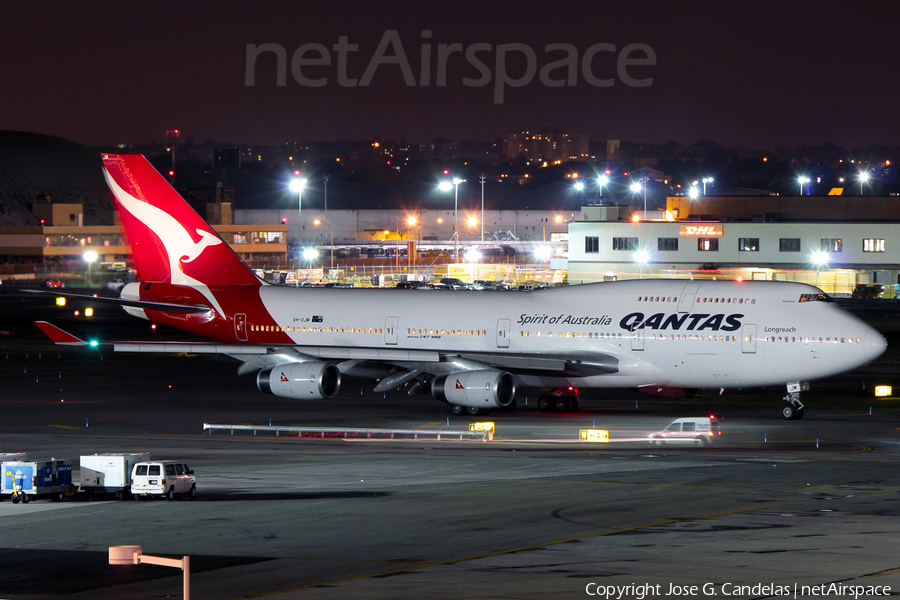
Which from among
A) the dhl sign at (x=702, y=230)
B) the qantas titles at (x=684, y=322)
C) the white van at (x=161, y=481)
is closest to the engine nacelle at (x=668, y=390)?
the qantas titles at (x=684, y=322)

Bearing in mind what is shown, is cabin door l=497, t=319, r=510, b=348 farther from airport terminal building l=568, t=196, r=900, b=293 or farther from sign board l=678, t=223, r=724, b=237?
sign board l=678, t=223, r=724, b=237

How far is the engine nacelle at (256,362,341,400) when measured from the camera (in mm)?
44344

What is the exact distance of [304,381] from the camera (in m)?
44.4

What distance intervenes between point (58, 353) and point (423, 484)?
153ft

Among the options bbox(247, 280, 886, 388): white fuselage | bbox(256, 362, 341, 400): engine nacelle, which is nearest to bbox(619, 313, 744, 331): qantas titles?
bbox(247, 280, 886, 388): white fuselage

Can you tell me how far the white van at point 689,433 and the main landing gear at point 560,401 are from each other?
6.67 metres

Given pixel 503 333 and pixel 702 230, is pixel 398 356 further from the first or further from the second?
pixel 702 230

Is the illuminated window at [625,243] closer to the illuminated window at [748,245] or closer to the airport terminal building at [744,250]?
the airport terminal building at [744,250]

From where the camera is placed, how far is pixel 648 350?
44.2 metres

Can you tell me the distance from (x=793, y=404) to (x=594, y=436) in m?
9.57

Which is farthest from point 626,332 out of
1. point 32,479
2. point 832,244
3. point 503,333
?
point 832,244

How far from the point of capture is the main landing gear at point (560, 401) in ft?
152

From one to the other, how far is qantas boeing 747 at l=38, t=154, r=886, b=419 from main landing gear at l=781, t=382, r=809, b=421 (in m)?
0.05

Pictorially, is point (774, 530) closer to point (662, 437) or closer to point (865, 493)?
point (865, 493)
